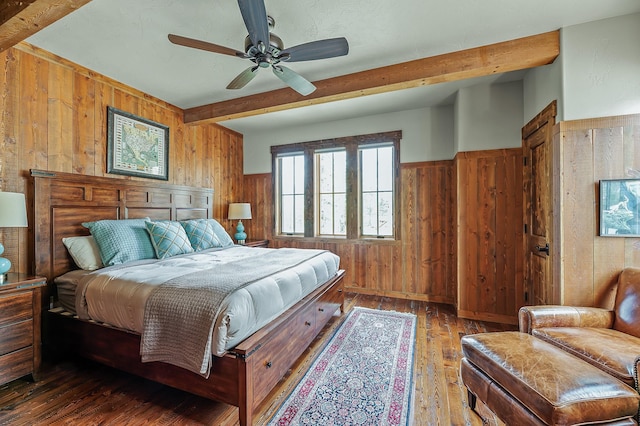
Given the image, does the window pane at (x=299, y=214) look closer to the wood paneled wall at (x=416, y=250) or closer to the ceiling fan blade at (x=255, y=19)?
the wood paneled wall at (x=416, y=250)

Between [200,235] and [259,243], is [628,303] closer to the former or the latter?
[200,235]

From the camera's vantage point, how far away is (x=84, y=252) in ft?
7.93

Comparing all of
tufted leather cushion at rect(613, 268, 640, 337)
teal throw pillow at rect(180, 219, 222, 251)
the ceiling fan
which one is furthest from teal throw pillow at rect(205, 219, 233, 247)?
tufted leather cushion at rect(613, 268, 640, 337)

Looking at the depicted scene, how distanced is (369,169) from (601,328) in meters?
3.07

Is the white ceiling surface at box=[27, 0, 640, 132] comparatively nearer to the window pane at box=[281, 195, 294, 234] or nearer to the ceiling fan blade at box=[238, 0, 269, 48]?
the ceiling fan blade at box=[238, 0, 269, 48]

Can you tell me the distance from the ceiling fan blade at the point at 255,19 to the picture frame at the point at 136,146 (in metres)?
2.22

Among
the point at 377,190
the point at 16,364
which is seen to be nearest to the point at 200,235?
the point at 16,364

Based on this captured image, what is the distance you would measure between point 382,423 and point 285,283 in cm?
106

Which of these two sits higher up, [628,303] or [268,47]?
[268,47]

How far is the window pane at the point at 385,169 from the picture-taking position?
412cm

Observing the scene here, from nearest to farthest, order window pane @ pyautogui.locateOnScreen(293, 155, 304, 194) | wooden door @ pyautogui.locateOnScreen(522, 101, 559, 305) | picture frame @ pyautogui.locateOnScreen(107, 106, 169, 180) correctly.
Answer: wooden door @ pyautogui.locateOnScreen(522, 101, 559, 305) < picture frame @ pyautogui.locateOnScreen(107, 106, 169, 180) < window pane @ pyautogui.locateOnScreen(293, 155, 304, 194)

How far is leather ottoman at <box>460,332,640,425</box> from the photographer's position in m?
1.16

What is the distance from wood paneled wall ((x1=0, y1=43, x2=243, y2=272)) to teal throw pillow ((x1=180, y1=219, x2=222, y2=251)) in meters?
1.05

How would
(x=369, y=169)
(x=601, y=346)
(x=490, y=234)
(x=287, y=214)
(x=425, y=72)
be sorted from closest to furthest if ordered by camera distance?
1. (x=601, y=346)
2. (x=425, y=72)
3. (x=490, y=234)
4. (x=369, y=169)
5. (x=287, y=214)
